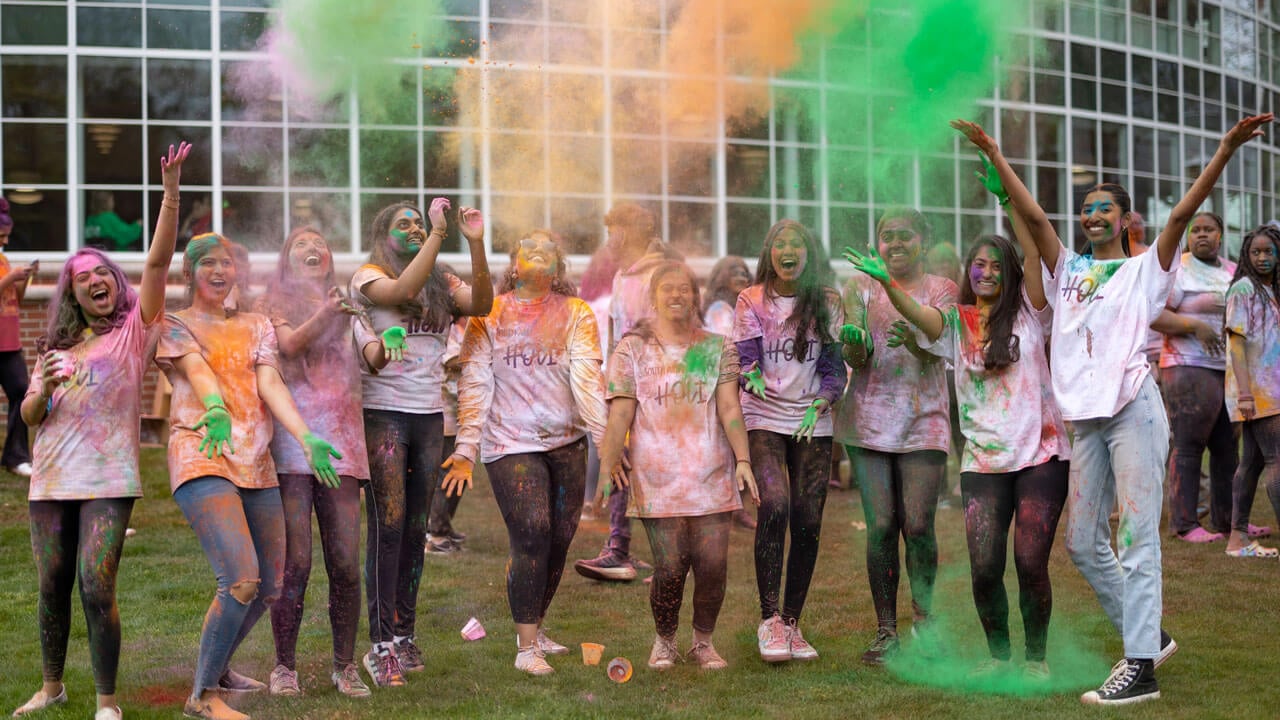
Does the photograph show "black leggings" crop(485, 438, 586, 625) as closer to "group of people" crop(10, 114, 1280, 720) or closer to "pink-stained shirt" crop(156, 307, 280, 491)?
"group of people" crop(10, 114, 1280, 720)

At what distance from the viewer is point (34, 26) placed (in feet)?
41.4

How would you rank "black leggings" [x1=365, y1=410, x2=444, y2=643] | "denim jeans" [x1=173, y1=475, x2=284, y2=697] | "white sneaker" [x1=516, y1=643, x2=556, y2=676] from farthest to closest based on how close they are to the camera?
"white sneaker" [x1=516, y1=643, x2=556, y2=676]
"black leggings" [x1=365, y1=410, x2=444, y2=643]
"denim jeans" [x1=173, y1=475, x2=284, y2=697]

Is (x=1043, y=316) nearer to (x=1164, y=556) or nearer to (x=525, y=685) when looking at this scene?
(x=525, y=685)

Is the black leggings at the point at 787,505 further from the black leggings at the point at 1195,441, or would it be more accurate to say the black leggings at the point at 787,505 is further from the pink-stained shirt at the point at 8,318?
the pink-stained shirt at the point at 8,318

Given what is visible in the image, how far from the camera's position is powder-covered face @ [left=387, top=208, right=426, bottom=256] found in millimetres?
5762

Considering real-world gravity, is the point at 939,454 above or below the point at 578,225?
below

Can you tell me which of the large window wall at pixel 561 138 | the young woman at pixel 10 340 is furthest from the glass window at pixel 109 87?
the young woman at pixel 10 340

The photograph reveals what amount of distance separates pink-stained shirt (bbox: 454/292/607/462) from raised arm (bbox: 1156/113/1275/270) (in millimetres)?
2536

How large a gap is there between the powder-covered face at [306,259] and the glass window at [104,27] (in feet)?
25.6

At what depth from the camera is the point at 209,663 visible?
498 cm

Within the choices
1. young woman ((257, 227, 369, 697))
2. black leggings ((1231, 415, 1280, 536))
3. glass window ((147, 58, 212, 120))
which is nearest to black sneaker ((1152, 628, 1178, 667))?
black leggings ((1231, 415, 1280, 536))

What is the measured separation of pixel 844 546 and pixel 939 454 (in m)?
3.11

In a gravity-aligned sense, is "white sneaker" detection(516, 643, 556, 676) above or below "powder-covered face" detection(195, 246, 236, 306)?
below

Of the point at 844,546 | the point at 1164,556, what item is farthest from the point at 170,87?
the point at 1164,556
